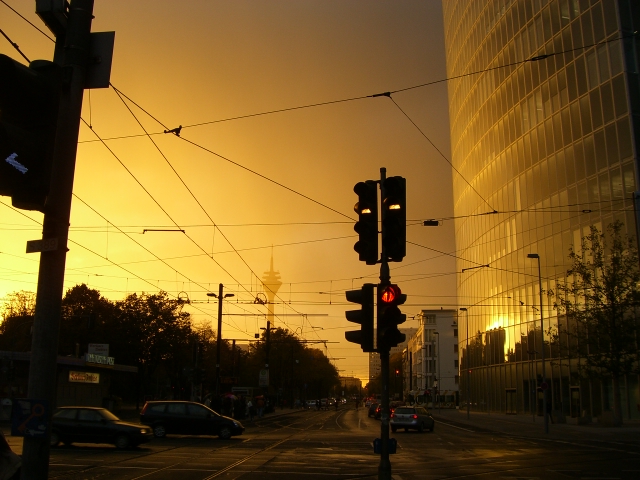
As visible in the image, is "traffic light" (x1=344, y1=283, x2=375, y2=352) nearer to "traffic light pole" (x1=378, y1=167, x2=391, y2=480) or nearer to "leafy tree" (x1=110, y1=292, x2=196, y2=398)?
"traffic light pole" (x1=378, y1=167, x2=391, y2=480)

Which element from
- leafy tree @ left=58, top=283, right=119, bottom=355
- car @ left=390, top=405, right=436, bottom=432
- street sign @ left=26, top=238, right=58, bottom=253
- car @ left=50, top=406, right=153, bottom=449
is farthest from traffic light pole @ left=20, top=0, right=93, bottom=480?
leafy tree @ left=58, top=283, right=119, bottom=355

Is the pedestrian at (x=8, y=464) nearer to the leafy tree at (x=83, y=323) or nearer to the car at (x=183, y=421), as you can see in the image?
the car at (x=183, y=421)

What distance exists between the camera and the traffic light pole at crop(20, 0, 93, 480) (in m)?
4.52

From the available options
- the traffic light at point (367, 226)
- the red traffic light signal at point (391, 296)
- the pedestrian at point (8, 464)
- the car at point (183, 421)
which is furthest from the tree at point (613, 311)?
the pedestrian at point (8, 464)

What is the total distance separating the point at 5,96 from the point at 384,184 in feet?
28.4

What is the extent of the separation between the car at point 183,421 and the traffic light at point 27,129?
85.5 ft

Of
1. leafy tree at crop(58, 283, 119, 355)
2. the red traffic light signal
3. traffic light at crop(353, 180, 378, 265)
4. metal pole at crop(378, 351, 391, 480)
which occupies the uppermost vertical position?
leafy tree at crop(58, 283, 119, 355)

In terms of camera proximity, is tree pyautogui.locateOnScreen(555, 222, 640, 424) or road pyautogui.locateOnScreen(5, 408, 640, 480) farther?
tree pyautogui.locateOnScreen(555, 222, 640, 424)

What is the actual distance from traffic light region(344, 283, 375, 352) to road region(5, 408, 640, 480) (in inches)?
207

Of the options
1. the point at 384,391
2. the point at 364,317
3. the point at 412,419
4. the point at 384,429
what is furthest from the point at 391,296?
the point at 412,419

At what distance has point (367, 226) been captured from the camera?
11836 mm

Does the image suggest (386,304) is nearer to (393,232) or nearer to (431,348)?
(393,232)

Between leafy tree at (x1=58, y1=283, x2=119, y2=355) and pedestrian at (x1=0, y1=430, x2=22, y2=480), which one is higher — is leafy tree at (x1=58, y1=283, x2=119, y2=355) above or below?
above

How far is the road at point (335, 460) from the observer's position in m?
16.1
